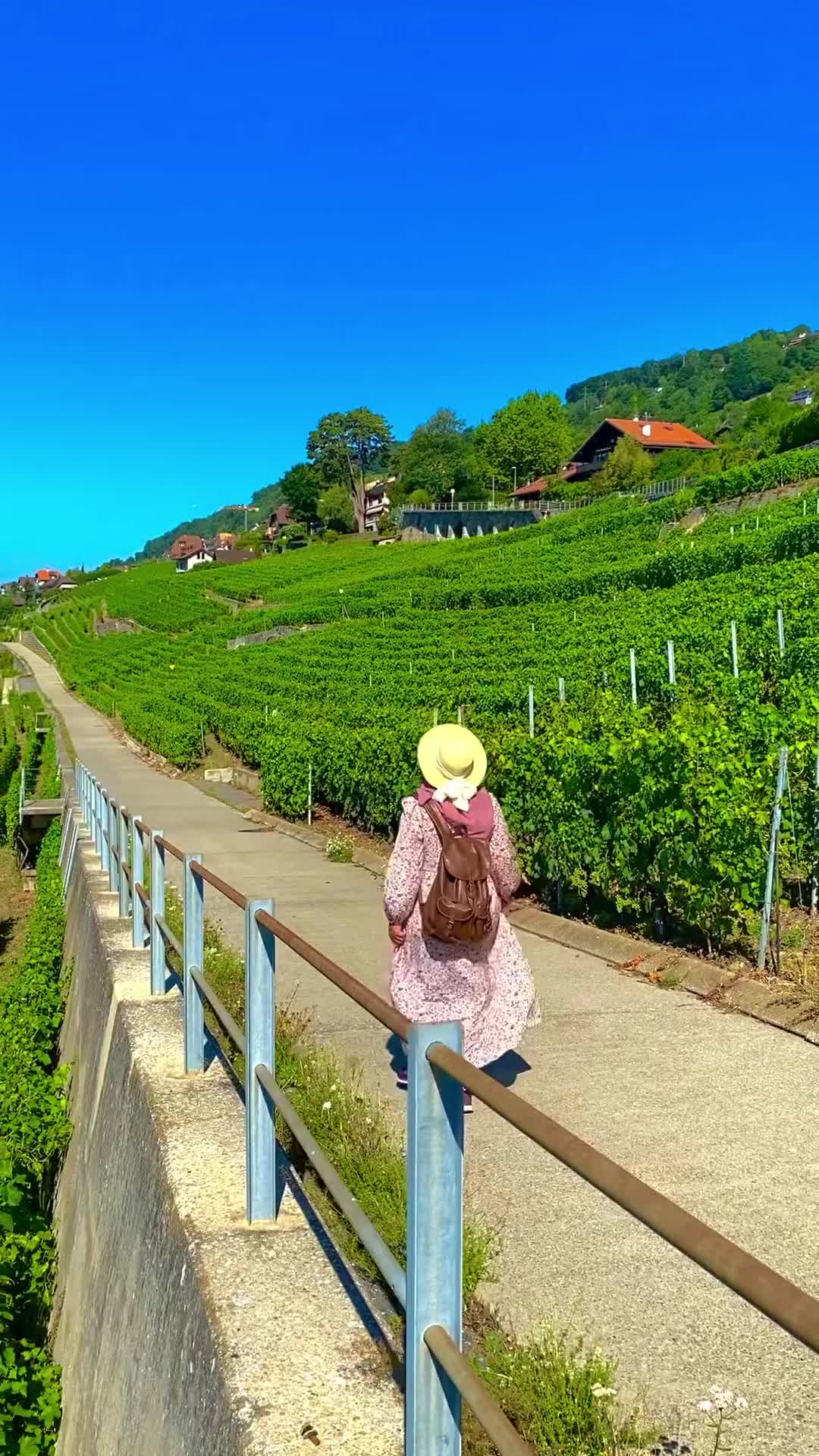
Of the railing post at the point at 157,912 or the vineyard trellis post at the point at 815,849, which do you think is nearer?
the railing post at the point at 157,912

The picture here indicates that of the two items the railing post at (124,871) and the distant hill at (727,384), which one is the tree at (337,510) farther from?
the railing post at (124,871)

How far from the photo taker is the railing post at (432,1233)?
1879 mm

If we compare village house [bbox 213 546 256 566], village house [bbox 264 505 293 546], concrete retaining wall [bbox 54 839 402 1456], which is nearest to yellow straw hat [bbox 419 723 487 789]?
concrete retaining wall [bbox 54 839 402 1456]

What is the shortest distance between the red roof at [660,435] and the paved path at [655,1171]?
90532 millimetres

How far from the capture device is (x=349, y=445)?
135750 mm

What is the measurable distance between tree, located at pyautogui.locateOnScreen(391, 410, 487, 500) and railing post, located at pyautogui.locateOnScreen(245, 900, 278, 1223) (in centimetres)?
10962

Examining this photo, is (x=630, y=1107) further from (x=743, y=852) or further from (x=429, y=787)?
(x=743, y=852)

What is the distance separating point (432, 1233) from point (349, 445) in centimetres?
13781

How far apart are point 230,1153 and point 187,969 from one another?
112 centimetres

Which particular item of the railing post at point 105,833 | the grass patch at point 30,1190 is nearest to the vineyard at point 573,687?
the railing post at point 105,833

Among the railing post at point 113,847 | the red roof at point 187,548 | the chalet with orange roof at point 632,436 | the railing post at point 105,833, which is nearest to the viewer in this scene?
the railing post at point 113,847

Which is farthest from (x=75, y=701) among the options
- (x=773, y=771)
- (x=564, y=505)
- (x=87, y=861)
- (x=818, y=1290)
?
(x=818, y=1290)

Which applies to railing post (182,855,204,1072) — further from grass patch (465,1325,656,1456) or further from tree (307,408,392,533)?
tree (307,408,392,533)

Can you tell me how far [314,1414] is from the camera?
2.49m
